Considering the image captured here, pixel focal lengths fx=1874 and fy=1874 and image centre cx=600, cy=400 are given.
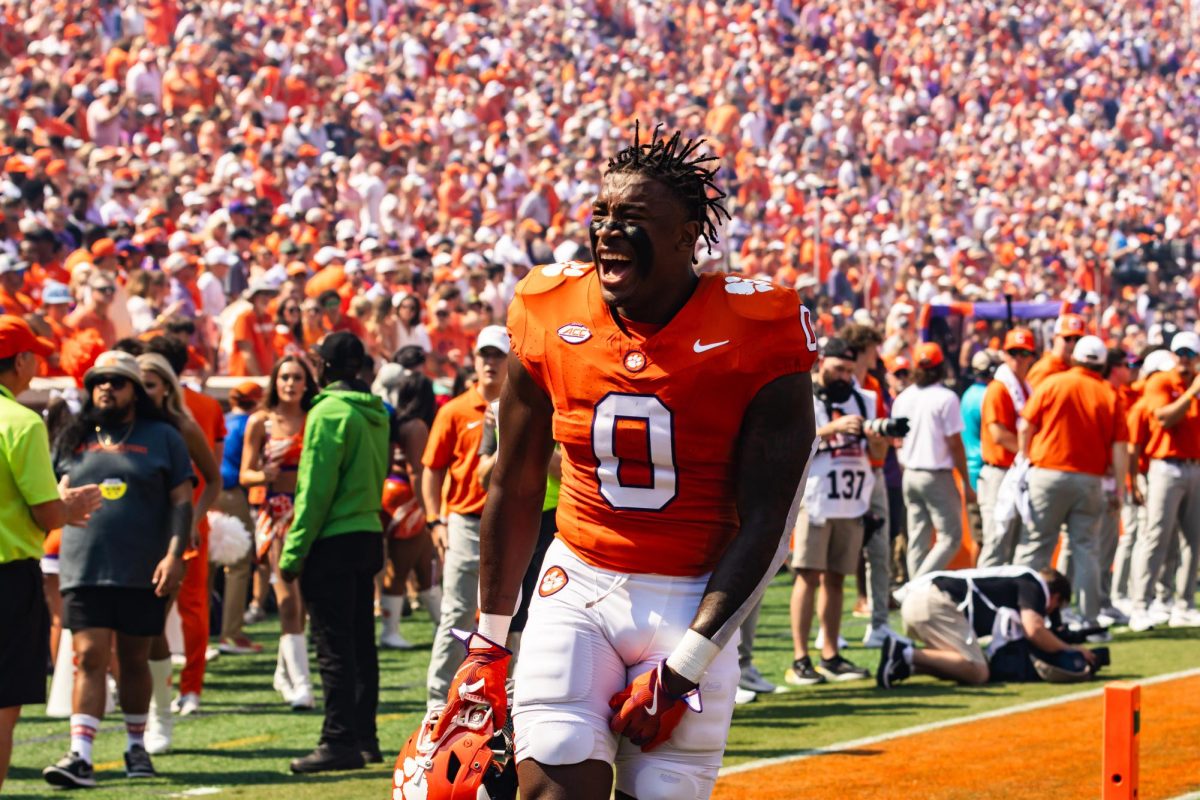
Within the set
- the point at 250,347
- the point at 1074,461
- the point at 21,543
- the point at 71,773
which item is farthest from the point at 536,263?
the point at 21,543

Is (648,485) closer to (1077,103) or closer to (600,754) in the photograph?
(600,754)

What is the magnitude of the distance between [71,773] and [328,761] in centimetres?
103

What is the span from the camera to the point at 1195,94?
42.4 meters

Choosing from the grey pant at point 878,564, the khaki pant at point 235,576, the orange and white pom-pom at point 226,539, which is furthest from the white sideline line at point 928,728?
the khaki pant at point 235,576

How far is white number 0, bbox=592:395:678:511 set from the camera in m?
4.02

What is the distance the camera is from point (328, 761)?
306 inches

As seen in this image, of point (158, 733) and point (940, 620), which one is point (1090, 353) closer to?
point (940, 620)

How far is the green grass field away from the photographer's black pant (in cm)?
21

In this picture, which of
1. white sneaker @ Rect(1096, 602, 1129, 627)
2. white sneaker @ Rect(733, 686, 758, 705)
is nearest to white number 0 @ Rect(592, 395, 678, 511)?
white sneaker @ Rect(733, 686, 758, 705)

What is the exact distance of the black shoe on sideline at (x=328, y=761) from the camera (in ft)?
25.5

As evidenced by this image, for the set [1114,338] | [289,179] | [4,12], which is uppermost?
[4,12]

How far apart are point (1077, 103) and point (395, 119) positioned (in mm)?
19720

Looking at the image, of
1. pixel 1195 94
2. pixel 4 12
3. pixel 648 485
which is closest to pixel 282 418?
pixel 648 485

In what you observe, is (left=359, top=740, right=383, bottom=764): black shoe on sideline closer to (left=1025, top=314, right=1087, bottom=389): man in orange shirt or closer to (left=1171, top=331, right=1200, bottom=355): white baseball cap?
(left=1025, top=314, right=1087, bottom=389): man in orange shirt
